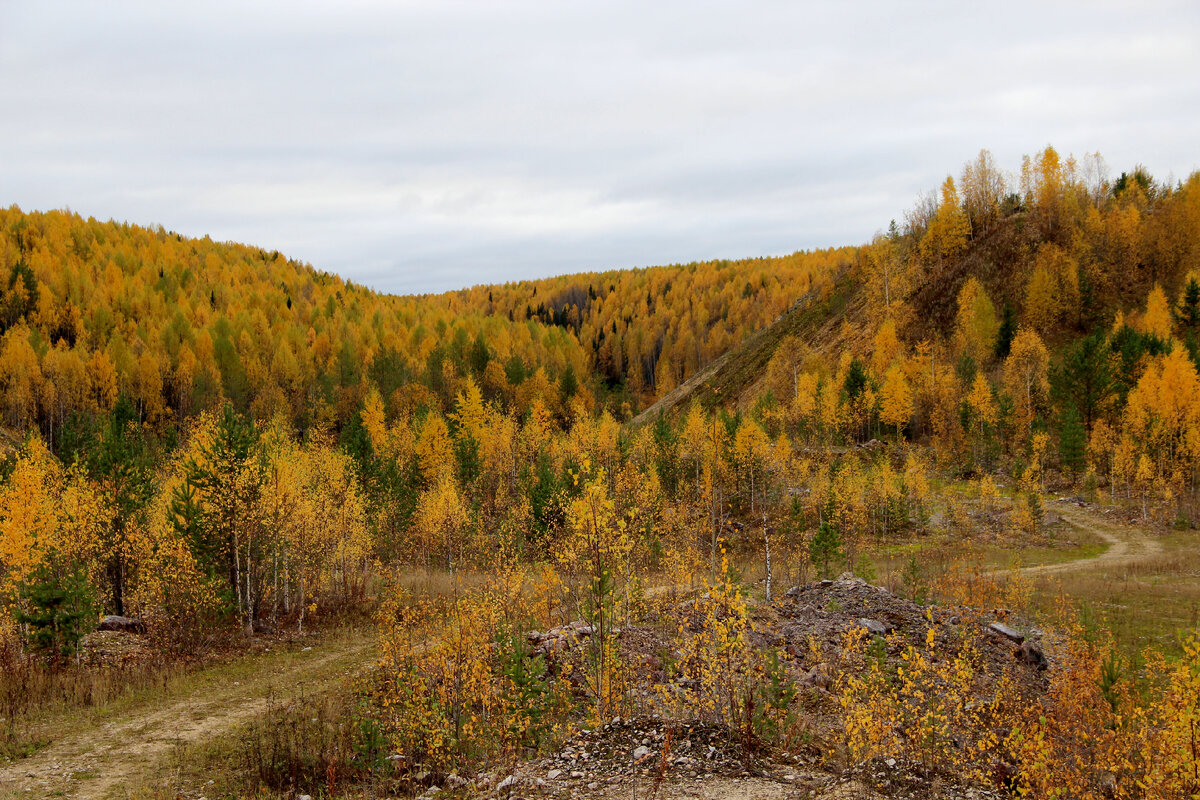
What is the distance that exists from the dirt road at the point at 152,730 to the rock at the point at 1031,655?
2236cm

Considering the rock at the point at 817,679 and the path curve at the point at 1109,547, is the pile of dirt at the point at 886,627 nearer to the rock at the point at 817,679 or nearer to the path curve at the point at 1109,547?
the rock at the point at 817,679

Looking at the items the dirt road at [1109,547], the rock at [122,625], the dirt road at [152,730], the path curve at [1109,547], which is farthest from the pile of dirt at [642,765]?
the dirt road at [1109,547]

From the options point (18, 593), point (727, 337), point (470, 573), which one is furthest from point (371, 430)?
point (727, 337)

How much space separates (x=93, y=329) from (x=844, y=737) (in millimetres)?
133326

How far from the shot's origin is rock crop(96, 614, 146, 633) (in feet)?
96.1

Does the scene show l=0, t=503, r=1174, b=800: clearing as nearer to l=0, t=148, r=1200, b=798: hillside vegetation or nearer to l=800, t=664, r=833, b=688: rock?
l=0, t=148, r=1200, b=798: hillside vegetation

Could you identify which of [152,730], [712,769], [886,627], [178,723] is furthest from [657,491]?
[712,769]

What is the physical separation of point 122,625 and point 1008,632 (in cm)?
3564

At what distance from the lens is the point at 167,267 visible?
5896 inches

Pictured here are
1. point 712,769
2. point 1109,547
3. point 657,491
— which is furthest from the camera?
point 657,491

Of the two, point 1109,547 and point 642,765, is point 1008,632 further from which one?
point 1109,547

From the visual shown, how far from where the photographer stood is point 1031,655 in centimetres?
2098

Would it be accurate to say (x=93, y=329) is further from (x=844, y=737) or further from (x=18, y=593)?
(x=844, y=737)

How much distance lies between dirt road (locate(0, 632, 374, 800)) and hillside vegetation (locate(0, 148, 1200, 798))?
189 cm
